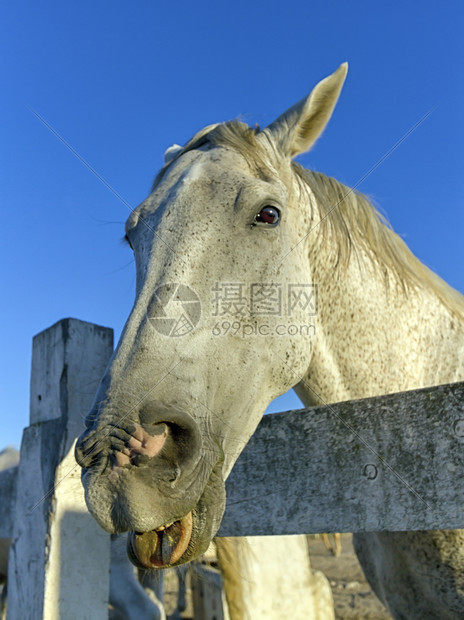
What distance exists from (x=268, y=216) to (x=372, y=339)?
2.66 ft

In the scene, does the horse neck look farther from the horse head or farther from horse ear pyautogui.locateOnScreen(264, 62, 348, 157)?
horse ear pyautogui.locateOnScreen(264, 62, 348, 157)

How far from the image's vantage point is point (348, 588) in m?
8.06

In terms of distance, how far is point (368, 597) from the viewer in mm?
7199

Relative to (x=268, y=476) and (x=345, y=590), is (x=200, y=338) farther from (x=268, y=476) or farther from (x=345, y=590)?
(x=345, y=590)

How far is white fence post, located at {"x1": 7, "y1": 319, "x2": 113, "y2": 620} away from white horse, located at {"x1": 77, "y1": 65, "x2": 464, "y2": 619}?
24.4 inches

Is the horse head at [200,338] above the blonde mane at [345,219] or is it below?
below

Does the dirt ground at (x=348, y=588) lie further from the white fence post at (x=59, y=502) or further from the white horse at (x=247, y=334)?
the white fence post at (x=59, y=502)

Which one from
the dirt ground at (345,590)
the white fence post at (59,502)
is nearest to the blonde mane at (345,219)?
the white fence post at (59,502)

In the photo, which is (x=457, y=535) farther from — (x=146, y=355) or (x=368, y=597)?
(x=368, y=597)

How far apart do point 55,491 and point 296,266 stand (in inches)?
55.8

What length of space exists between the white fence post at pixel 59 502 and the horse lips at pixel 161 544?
0.79 m

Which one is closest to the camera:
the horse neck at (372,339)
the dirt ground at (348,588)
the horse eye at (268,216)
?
the horse eye at (268,216)

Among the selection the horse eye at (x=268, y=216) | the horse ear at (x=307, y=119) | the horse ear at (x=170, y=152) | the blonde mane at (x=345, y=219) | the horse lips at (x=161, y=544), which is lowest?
the horse lips at (x=161, y=544)

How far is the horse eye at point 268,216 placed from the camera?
2.22 metres
